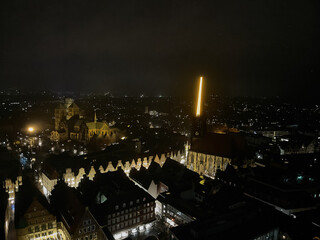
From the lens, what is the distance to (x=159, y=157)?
145 ft

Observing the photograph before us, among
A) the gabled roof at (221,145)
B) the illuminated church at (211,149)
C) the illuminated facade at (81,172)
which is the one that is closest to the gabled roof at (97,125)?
the illuminated facade at (81,172)

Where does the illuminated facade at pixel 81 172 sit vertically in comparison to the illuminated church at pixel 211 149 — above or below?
below

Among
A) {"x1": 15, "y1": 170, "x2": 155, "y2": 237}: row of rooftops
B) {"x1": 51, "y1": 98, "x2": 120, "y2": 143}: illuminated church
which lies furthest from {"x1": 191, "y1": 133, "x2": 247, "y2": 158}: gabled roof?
{"x1": 51, "y1": 98, "x2": 120, "y2": 143}: illuminated church

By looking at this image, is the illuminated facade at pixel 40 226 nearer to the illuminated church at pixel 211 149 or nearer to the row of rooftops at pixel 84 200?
the row of rooftops at pixel 84 200

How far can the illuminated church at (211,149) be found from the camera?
135 ft

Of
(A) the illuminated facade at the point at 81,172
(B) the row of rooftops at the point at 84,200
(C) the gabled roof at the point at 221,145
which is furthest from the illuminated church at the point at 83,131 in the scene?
(B) the row of rooftops at the point at 84,200

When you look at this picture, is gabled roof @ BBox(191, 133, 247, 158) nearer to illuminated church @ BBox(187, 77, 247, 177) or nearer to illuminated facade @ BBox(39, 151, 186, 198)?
illuminated church @ BBox(187, 77, 247, 177)

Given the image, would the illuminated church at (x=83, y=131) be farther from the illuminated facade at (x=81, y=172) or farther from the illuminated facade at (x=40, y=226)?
the illuminated facade at (x=40, y=226)

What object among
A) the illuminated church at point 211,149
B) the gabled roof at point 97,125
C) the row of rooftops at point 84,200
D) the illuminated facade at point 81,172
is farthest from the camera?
the gabled roof at point 97,125

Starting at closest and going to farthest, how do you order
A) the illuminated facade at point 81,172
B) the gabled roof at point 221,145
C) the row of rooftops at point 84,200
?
the row of rooftops at point 84,200 → the illuminated facade at point 81,172 → the gabled roof at point 221,145

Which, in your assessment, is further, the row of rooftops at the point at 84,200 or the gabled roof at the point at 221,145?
the gabled roof at the point at 221,145

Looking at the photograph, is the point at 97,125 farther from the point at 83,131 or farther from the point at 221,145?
the point at 221,145

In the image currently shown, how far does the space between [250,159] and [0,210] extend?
1537 inches

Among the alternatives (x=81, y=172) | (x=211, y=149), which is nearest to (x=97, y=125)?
(x=81, y=172)
